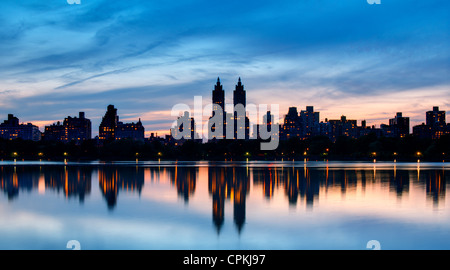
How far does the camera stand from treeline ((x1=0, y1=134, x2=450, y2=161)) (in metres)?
150

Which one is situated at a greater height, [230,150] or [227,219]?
[227,219]

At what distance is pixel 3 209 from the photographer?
71.3ft

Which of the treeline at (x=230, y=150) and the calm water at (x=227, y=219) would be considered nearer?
the calm water at (x=227, y=219)

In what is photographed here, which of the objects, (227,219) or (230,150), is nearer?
(227,219)

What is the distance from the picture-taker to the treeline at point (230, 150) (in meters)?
150

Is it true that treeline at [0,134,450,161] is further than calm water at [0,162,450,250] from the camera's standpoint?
Yes

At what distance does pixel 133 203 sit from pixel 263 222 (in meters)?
9.11

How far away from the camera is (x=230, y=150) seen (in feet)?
552

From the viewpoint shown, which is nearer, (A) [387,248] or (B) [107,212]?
(A) [387,248]

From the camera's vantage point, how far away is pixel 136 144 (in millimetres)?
164500
